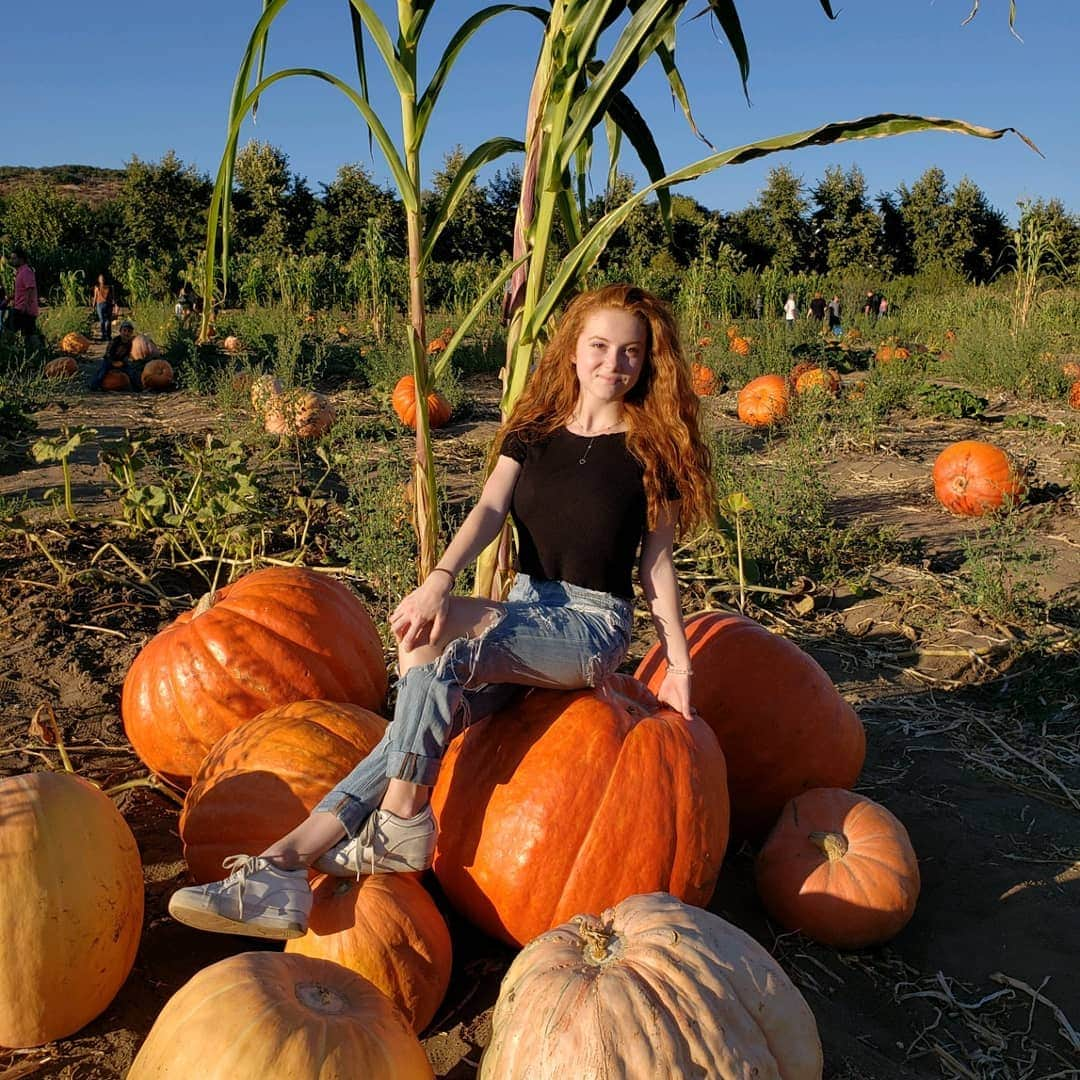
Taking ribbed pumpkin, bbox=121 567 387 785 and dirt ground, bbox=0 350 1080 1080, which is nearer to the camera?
dirt ground, bbox=0 350 1080 1080

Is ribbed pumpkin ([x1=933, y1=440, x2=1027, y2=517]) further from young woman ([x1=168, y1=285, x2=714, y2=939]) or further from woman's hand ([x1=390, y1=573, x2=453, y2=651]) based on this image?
woman's hand ([x1=390, y1=573, x2=453, y2=651])

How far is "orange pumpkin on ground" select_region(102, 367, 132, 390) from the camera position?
10156mm

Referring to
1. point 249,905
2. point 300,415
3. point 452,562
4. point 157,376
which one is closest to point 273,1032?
point 249,905

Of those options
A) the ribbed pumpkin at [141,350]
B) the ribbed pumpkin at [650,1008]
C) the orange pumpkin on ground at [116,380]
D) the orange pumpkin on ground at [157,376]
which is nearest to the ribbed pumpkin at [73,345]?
the ribbed pumpkin at [141,350]

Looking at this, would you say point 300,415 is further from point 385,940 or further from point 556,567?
point 385,940

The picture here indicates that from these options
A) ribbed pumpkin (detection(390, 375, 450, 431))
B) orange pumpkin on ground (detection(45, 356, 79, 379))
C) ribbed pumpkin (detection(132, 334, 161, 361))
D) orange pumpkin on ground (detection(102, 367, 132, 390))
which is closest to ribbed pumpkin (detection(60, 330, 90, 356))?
ribbed pumpkin (detection(132, 334, 161, 361))

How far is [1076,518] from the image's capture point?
5.47 metres

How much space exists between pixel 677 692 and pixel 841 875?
1.80ft

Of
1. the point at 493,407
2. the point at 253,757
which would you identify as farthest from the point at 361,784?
the point at 493,407

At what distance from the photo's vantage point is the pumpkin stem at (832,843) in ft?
7.04

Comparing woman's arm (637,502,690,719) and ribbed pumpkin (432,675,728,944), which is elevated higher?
woman's arm (637,502,690,719)

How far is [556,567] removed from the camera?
2.31 m

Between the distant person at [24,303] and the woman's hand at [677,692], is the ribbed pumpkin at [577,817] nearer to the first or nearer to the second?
the woman's hand at [677,692]

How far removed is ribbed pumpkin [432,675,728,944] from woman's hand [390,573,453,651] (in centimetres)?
32
